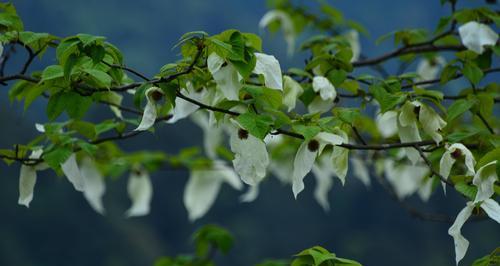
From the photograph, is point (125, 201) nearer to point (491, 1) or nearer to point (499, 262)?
point (491, 1)

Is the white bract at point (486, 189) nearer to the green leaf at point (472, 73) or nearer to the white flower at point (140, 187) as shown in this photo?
the green leaf at point (472, 73)

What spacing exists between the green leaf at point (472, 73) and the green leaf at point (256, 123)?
0.43 m

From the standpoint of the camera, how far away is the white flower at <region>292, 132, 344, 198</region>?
→ 0.97 m

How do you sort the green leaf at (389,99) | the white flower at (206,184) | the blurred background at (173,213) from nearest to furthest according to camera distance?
1. the green leaf at (389,99)
2. the white flower at (206,184)
3. the blurred background at (173,213)

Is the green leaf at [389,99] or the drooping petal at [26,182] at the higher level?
the green leaf at [389,99]

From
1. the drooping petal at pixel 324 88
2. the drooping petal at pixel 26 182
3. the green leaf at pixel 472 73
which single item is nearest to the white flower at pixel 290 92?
the drooping petal at pixel 324 88

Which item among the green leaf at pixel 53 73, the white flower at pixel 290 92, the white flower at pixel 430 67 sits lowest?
the white flower at pixel 430 67

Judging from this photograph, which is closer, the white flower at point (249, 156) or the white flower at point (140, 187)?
the white flower at point (249, 156)

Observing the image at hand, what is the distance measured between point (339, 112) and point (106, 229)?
214 inches

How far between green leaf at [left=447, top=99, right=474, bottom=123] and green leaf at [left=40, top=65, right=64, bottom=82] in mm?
521

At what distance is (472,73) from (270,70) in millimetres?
422

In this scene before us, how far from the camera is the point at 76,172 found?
3.82 ft

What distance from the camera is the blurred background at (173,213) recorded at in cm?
595

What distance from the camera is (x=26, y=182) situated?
1160 millimetres
